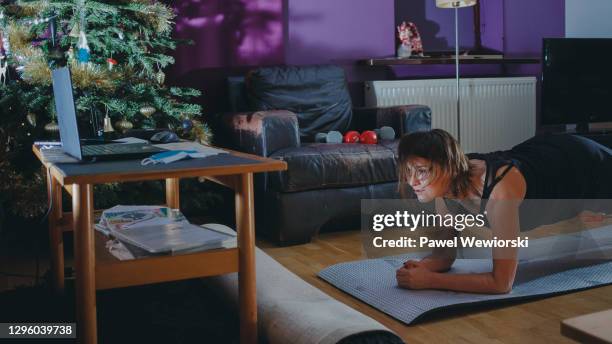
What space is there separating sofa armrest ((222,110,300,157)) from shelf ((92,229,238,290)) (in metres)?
1.52

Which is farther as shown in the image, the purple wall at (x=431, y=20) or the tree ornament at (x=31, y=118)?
the purple wall at (x=431, y=20)

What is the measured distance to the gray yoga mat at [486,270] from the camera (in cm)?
197

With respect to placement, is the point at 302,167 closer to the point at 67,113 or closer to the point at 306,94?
the point at 306,94

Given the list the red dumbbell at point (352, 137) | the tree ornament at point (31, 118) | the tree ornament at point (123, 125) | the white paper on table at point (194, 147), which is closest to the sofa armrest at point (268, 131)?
the red dumbbell at point (352, 137)

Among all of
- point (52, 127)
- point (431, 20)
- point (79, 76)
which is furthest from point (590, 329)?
point (431, 20)

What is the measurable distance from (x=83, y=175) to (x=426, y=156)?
1.03 meters

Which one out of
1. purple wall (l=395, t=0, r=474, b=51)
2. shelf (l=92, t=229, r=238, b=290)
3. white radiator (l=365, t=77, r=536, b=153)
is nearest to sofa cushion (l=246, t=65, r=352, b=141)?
white radiator (l=365, t=77, r=536, b=153)

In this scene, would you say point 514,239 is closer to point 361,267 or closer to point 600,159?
point 600,159

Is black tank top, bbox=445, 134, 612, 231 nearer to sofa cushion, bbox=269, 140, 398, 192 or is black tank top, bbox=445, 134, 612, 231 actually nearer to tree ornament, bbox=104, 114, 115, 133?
sofa cushion, bbox=269, 140, 398, 192

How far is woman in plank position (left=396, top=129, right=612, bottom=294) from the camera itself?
1885 mm

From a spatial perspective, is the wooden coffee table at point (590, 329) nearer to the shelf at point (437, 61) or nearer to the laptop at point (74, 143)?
the laptop at point (74, 143)

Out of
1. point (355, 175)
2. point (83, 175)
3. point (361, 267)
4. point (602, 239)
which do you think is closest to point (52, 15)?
point (355, 175)

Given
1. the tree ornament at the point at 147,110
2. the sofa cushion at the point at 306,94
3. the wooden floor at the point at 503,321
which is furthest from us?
the sofa cushion at the point at 306,94

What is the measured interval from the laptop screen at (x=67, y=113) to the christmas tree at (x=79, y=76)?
45.6 inches
